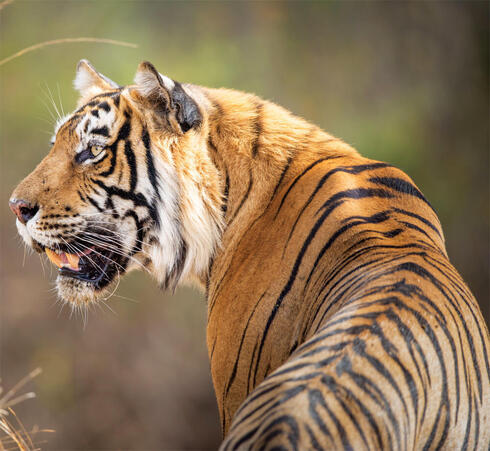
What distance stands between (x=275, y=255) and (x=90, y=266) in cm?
65

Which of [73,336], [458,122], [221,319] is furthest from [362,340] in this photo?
[458,122]

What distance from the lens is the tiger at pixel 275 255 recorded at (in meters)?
1.08

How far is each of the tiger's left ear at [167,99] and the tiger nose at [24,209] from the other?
43 centimetres

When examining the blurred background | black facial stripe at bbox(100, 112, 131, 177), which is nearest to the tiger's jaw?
black facial stripe at bbox(100, 112, 131, 177)

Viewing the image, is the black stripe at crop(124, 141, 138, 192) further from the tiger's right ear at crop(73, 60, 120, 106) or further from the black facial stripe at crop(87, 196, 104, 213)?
the tiger's right ear at crop(73, 60, 120, 106)

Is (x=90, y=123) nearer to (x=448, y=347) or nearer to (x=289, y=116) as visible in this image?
(x=289, y=116)

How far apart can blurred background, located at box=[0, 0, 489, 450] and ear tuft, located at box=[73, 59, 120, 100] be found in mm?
3378

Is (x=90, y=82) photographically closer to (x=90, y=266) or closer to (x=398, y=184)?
(x=90, y=266)

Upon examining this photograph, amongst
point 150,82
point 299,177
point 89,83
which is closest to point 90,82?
point 89,83

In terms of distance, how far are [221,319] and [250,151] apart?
1.62 feet

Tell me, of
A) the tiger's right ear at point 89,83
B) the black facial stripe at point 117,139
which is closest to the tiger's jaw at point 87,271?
the black facial stripe at point 117,139

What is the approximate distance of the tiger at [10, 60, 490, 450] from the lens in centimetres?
108

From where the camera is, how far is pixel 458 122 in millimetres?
6242

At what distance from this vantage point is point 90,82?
226 cm
